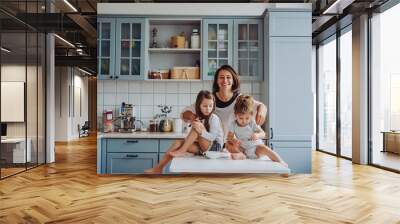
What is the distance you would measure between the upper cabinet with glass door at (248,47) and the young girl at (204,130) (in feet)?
4.33

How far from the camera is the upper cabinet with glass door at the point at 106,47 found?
4.77 m

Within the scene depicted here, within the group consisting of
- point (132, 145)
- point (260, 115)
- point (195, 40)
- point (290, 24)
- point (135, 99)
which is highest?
point (290, 24)

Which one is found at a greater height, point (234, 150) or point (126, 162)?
point (234, 150)

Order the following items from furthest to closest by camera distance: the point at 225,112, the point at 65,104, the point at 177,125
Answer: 1. the point at 65,104
2. the point at 177,125
3. the point at 225,112

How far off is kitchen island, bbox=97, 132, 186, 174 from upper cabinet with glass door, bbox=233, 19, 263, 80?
48.4 inches

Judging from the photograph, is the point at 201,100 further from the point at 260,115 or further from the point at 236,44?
the point at 236,44

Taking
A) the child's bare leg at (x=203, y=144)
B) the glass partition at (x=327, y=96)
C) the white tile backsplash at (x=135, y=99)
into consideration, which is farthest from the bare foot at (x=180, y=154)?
the glass partition at (x=327, y=96)

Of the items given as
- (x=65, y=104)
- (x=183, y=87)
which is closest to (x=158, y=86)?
(x=183, y=87)

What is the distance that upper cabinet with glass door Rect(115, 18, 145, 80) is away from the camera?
472 cm

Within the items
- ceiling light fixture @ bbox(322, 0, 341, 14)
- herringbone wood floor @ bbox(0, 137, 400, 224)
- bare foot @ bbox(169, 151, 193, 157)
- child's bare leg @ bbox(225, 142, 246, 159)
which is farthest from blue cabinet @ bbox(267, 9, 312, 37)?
bare foot @ bbox(169, 151, 193, 157)

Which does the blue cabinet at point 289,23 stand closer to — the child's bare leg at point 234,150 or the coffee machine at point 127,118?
the child's bare leg at point 234,150

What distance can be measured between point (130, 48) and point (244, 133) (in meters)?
2.59

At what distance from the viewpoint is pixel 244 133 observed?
2771 mm

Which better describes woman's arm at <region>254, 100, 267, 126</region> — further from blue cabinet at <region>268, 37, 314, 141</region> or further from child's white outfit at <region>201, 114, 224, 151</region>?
blue cabinet at <region>268, 37, 314, 141</region>
